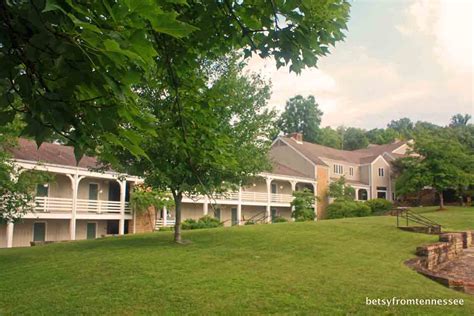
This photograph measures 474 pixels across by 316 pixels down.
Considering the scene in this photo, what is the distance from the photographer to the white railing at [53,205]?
23.1 meters

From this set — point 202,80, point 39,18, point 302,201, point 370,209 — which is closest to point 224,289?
point 202,80

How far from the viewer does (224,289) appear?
7957 mm

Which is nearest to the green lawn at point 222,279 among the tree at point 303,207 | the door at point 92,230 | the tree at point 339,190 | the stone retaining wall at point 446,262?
the stone retaining wall at point 446,262

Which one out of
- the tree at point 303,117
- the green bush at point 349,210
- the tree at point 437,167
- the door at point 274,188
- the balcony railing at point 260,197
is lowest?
the green bush at point 349,210

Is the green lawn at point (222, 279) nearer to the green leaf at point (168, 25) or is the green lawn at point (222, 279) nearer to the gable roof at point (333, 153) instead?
the green leaf at point (168, 25)

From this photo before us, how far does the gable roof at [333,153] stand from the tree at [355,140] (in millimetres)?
18586

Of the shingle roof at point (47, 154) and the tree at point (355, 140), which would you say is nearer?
the shingle roof at point (47, 154)

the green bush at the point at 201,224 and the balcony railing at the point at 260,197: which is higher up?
→ the balcony railing at the point at 260,197

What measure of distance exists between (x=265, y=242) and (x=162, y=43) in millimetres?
11591

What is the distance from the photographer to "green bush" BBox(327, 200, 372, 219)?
3438 centimetres

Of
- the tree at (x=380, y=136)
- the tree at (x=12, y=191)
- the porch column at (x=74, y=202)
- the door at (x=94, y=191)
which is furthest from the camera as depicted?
the tree at (x=380, y=136)

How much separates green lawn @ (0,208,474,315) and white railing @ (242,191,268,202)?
20258mm

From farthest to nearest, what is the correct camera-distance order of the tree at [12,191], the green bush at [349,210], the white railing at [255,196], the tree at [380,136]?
the tree at [380,136] → the white railing at [255,196] → the green bush at [349,210] → the tree at [12,191]

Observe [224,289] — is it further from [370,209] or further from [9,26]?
[370,209]
